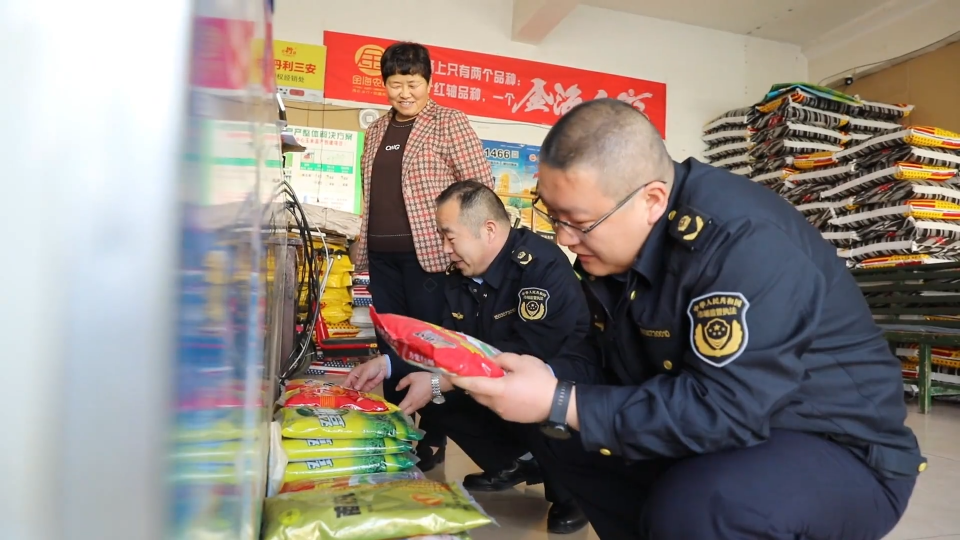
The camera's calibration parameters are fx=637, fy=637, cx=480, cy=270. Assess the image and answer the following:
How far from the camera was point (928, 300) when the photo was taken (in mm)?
2936

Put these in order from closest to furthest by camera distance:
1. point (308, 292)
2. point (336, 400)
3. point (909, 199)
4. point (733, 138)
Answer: point (336, 400) → point (308, 292) → point (909, 199) → point (733, 138)

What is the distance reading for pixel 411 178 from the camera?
6.87ft

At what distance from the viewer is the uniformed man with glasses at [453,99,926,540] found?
79 centimetres

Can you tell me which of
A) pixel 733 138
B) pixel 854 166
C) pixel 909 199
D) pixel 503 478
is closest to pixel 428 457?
pixel 503 478

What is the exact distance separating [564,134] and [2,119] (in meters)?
0.79

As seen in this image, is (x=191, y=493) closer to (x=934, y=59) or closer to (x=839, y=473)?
(x=839, y=473)

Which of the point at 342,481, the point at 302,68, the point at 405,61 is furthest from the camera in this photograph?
the point at 302,68

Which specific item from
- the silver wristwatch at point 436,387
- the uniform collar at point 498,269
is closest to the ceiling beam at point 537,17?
the uniform collar at point 498,269

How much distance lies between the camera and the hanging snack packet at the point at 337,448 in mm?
1196

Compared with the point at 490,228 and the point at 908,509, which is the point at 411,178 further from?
the point at 908,509

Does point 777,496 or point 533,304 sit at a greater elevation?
point 533,304

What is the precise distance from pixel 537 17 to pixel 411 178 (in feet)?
8.20

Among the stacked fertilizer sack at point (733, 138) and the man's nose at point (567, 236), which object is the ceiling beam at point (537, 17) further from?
the man's nose at point (567, 236)

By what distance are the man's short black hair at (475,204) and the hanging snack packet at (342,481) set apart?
2.27 feet
